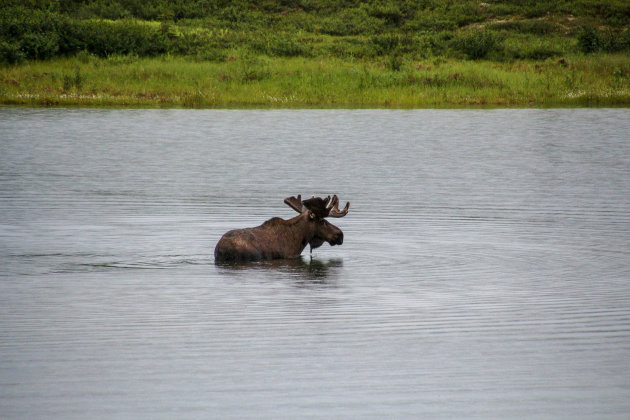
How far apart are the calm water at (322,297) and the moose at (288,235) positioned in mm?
257

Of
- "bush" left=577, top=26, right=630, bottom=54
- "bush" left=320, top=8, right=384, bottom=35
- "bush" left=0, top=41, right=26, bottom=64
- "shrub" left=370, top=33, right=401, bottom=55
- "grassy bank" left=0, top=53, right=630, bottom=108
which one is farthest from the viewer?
"bush" left=320, top=8, right=384, bottom=35

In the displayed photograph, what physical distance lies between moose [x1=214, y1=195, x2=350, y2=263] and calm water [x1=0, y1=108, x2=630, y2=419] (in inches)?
10.1

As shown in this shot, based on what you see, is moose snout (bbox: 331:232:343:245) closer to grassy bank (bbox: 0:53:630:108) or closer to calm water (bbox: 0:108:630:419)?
calm water (bbox: 0:108:630:419)

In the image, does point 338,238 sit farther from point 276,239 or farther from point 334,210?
point 276,239

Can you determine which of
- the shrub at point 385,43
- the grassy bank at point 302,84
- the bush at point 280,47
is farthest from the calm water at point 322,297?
the shrub at point 385,43

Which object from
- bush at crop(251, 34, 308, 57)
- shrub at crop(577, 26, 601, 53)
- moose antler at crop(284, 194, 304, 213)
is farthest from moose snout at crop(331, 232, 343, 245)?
shrub at crop(577, 26, 601, 53)

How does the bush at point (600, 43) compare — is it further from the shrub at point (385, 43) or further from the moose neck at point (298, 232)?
the moose neck at point (298, 232)

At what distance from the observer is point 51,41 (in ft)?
166

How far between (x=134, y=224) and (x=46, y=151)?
1432 cm

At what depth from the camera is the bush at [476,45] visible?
56.1 m

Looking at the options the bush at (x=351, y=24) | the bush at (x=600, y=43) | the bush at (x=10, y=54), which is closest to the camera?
the bush at (x=10, y=54)

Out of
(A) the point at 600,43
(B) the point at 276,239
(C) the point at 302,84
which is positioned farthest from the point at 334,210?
(A) the point at 600,43

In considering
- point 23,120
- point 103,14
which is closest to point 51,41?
point 23,120

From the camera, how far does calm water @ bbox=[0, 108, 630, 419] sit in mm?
7570
